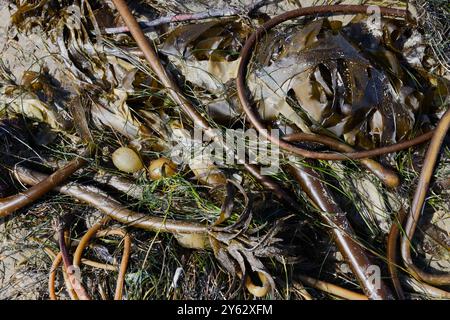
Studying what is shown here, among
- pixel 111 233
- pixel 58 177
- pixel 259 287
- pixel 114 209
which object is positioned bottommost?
pixel 259 287

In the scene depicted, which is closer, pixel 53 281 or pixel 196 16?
pixel 53 281

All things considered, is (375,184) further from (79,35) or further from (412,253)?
(79,35)

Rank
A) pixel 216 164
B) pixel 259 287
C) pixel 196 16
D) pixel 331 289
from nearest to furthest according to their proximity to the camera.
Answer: pixel 259 287, pixel 331 289, pixel 216 164, pixel 196 16

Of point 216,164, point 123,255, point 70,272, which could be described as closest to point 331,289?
point 216,164

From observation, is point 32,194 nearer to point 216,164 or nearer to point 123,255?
point 123,255

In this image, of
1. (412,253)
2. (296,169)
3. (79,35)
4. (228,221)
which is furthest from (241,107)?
(412,253)

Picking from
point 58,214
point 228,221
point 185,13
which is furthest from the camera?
point 185,13
